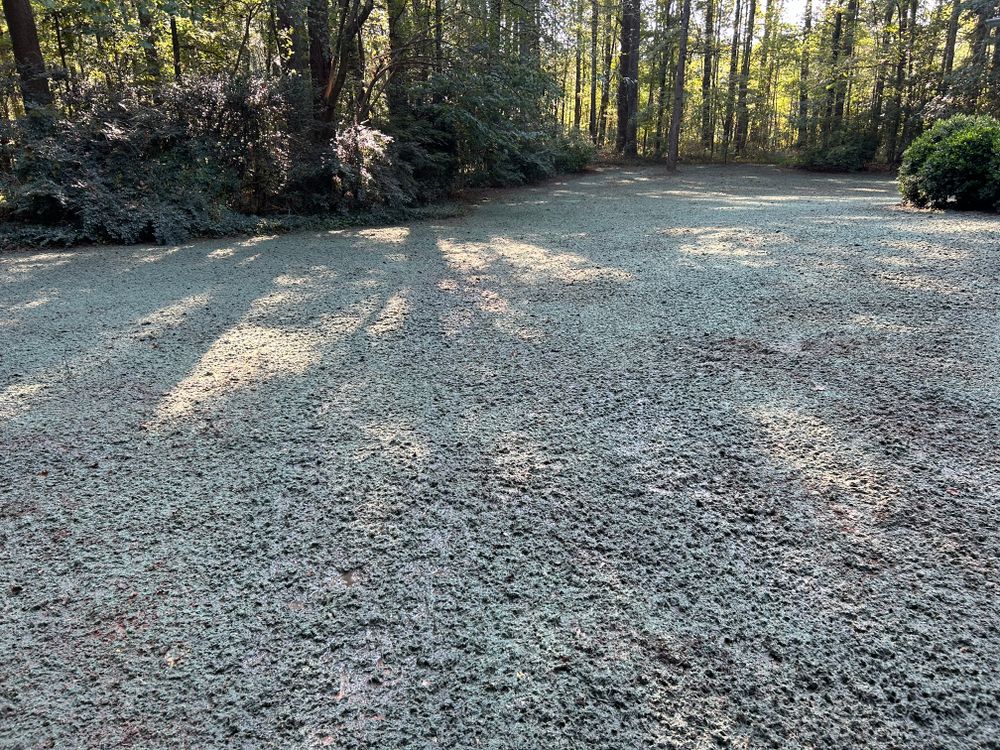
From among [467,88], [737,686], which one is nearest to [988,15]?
[467,88]

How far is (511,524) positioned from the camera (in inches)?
74.0

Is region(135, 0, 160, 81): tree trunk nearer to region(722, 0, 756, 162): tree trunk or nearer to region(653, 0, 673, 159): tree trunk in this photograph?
region(653, 0, 673, 159): tree trunk

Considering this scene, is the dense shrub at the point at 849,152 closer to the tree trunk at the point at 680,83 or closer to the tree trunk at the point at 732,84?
the tree trunk at the point at 680,83

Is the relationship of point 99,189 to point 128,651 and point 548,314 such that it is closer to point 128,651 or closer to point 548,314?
point 548,314

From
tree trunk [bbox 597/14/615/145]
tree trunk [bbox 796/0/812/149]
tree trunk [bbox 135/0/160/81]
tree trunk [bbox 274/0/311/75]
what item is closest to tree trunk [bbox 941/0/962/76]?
tree trunk [bbox 796/0/812/149]

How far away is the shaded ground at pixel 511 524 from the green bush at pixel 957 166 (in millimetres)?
3762

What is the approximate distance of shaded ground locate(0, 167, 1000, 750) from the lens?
4.23 feet

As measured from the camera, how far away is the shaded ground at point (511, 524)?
129cm

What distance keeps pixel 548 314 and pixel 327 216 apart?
18.0 ft

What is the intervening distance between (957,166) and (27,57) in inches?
477

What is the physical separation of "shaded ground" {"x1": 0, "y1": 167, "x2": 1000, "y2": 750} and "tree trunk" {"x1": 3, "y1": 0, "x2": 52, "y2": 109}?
566 cm

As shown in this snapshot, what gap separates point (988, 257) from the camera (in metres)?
4.66

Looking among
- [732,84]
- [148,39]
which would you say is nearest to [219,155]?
[148,39]

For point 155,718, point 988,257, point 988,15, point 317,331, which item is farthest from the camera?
point 988,15
